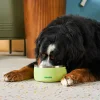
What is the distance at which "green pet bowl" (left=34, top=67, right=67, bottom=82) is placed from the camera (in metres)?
1.54

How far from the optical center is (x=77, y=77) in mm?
1510

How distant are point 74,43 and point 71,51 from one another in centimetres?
5

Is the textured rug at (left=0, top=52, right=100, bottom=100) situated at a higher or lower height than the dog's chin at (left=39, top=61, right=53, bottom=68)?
lower

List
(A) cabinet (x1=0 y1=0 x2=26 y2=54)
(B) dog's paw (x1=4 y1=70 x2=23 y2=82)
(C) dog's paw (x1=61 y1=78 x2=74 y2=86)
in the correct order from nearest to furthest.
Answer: (C) dog's paw (x1=61 y1=78 x2=74 y2=86)
(B) dog's paw (x1=4 y1=70 x2=23 y2=82)
(A) cabinet (x1=0 y1=0 x2=26 y2=54)

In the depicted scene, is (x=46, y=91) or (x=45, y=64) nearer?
(x=46, y=91)

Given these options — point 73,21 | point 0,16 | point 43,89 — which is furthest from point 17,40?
point 43,89

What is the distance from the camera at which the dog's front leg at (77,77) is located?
1.48 meters

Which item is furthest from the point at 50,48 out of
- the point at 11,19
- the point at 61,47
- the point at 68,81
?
the point at 11,19

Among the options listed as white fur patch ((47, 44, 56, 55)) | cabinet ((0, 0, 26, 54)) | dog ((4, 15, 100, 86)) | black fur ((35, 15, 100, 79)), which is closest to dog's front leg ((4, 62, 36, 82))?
dog ((4, 15, 100, 86))

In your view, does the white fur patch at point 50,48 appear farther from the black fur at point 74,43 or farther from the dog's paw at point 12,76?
the dog's paw at point 12,76

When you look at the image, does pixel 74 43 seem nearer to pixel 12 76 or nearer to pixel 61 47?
pixel 61 47

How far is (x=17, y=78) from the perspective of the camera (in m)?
1.63

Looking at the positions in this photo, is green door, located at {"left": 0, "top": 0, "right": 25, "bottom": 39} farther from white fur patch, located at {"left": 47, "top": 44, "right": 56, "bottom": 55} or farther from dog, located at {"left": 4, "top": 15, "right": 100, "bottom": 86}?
white fur patch, located at {"left": 47, "top": 44, "right": 56, "bottom": 55}

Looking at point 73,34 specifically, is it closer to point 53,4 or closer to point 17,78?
point 17,78
